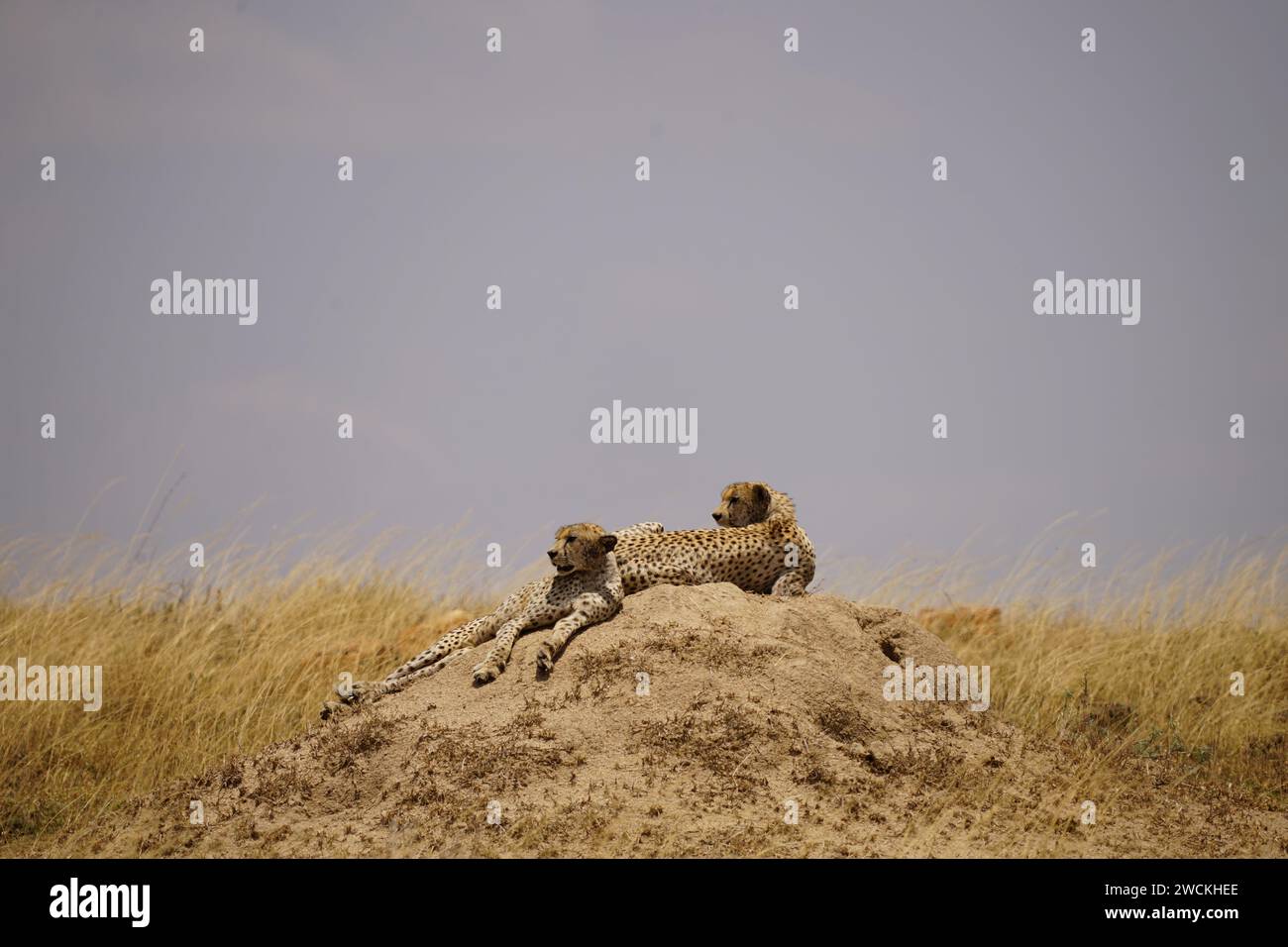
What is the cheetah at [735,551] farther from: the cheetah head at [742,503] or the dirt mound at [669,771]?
the dirt mound at [669,771]

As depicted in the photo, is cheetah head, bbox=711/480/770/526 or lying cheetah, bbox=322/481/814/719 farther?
cheetah head, bbox=711/480/770/526

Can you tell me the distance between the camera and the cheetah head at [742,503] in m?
9.27

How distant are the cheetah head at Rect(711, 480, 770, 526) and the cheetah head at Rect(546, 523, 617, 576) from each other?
1.37 metres

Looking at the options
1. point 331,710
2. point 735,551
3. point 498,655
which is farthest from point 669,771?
point 331,710

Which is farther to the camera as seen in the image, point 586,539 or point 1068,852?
point 586,539

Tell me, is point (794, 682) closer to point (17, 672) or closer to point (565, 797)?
point (565, 797)

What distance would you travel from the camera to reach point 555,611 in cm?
823

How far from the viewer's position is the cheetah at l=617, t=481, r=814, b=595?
28.0 ft

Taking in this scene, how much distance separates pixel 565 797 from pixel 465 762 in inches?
24.9

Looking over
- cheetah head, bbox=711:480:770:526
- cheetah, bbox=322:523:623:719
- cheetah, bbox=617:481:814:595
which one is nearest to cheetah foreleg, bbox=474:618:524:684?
cheetah, bbox=322:523:623:719

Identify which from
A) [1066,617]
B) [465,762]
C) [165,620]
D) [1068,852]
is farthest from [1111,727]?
[165,620]

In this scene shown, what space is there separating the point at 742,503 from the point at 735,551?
0.66m

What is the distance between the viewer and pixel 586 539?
26.3 feet

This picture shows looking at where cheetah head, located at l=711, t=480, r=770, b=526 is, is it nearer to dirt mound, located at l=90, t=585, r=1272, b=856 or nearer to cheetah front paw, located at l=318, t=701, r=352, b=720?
dirt mound, located at l=90, t=585, r=1272, b=856
